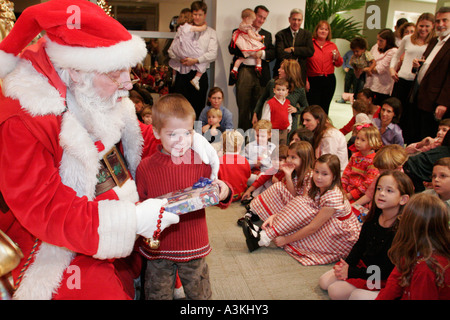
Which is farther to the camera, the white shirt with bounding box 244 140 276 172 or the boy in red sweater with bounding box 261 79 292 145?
the boy in red sweater with bounding box 261 79 292 145

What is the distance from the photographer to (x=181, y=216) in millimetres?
1729

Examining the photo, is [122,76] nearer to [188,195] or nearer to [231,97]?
[188,195]

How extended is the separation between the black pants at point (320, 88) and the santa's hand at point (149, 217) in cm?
461

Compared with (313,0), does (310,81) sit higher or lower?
lower

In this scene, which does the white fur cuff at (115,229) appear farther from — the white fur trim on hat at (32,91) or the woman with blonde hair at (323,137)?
the woman with blonde hair at (323,137)

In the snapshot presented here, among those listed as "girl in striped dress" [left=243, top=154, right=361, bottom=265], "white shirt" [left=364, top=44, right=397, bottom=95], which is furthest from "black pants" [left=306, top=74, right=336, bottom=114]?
"girl in striped dress" [left=243, top=154, right=361, bottom=265]

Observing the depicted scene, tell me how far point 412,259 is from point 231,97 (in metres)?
4.66

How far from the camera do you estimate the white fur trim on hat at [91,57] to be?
1366 mm

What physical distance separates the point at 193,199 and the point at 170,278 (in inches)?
21.7

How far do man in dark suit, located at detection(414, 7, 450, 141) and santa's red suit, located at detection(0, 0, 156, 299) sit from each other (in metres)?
3.61

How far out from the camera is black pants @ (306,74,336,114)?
5555mm

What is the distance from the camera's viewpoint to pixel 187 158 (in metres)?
1.75

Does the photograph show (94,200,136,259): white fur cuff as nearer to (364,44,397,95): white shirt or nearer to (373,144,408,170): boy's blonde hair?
(373,144,408,170): boy's blonde hair
